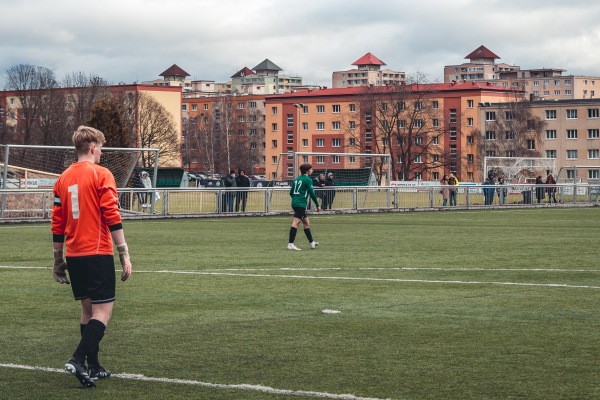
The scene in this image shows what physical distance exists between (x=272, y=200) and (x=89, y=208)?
3293cm

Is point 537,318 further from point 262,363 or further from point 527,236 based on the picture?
point 527,236

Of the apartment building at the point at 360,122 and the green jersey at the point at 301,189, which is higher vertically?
the apartment building at the point at 360,122

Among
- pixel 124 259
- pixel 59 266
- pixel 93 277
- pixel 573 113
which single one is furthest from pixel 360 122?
pixel 93 277

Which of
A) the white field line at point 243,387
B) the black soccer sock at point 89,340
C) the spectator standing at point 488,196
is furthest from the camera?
the spectator standing at point 488,196

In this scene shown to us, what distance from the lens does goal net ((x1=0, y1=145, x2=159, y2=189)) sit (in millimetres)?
40719

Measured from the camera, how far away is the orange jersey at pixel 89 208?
8133 mm

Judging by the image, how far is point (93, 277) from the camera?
818cm

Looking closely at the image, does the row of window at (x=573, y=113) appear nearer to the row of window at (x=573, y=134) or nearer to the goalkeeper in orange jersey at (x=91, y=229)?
the row of window at (x=573, y=134)

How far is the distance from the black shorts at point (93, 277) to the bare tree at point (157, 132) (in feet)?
382

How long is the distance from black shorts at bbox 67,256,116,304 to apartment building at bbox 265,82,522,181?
118 metres

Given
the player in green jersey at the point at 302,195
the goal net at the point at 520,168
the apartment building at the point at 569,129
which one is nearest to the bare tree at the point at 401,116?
the apartment building at the point at 569,129

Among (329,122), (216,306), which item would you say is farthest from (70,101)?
(216,306)

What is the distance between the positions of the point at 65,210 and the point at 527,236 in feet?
65.7

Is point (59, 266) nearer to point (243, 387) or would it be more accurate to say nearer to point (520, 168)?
point (243, 387)
